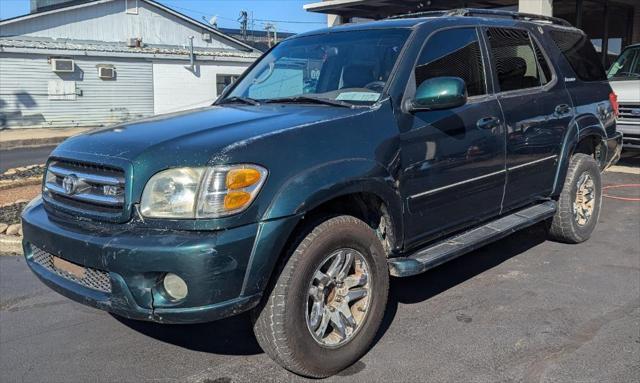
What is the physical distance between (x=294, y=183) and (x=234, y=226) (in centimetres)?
39

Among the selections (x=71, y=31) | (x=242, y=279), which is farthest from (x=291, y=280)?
(x=71, y=31)

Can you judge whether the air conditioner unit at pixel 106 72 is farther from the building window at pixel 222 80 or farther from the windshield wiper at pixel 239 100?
the windshield wiper at pixel 239 100

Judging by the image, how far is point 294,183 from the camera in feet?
9.76

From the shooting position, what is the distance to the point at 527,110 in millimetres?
4664

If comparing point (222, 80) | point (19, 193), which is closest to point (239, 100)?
point (19, 193)

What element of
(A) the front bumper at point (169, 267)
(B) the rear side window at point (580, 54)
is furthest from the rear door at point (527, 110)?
(A) the front bumper at point (169, 267)

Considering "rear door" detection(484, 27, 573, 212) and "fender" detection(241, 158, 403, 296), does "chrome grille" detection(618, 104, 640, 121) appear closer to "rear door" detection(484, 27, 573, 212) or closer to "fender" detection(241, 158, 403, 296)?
"rear door" detection(484, 27, 573, 212)

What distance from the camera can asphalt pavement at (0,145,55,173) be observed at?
12.9 m

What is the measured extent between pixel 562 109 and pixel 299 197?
315cm

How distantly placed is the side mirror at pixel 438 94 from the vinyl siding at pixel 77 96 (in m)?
22.4

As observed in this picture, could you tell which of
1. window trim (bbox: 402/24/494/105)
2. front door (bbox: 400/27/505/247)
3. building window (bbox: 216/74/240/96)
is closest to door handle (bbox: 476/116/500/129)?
front door (bbox: 400/27/505/247)

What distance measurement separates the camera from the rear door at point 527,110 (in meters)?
4.52

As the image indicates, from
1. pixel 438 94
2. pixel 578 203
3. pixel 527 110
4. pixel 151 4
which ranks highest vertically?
pixel 151 4

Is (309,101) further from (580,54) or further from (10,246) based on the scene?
(10,246)
